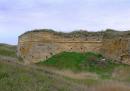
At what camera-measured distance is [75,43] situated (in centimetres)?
3052

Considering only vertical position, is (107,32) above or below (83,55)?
above

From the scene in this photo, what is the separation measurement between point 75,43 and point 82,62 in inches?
136

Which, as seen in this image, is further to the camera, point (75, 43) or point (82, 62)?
point (75, 43)

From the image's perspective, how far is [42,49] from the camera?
31.2m

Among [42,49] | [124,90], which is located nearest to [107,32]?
[42,49]

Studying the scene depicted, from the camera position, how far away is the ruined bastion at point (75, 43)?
94.9 ft

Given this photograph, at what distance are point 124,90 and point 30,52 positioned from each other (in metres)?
21.4

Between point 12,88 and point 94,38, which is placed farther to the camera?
point 94,38

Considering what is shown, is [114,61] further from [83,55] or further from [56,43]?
[56,43]

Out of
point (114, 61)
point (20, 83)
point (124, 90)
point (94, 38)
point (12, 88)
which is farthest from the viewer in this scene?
point (94, 38)

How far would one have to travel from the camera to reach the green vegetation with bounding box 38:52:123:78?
26.5 meters

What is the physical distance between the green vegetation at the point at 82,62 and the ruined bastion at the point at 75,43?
2.56 feet

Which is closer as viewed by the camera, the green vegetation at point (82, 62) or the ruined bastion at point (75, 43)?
the green vegetation at point (82, 62)

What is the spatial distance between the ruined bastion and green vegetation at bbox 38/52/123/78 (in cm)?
78
